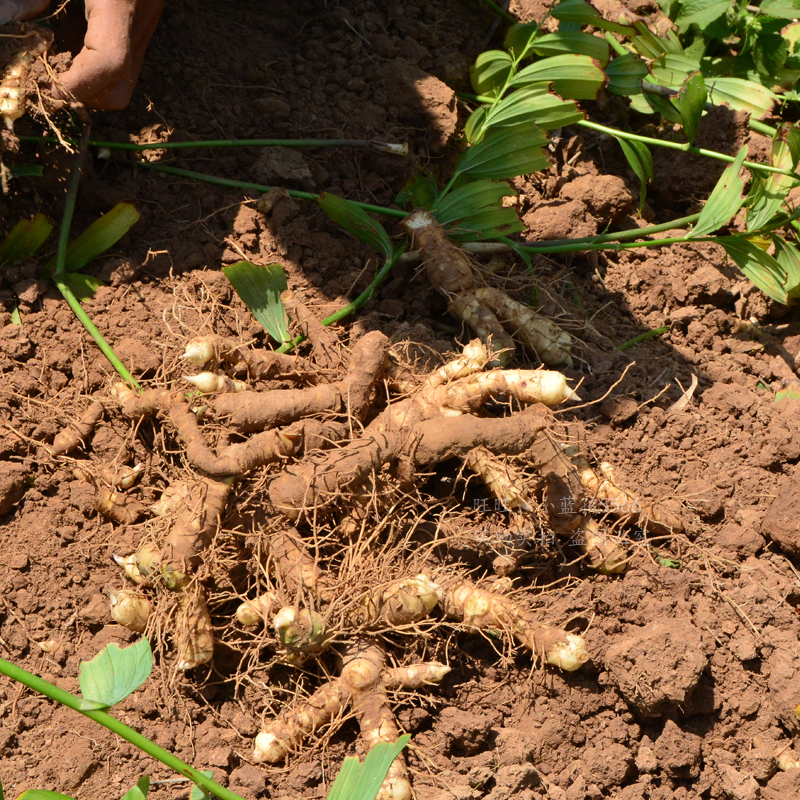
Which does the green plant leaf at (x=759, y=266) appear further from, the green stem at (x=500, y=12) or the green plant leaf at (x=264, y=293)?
the green plant leaf at (x=264, y=293)

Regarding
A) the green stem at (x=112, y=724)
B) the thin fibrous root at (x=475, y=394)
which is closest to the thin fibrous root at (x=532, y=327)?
the thin fibrous root at (x=475, y=394)

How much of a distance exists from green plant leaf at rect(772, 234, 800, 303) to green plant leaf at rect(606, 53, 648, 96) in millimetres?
571

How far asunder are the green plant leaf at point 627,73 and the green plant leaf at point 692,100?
155mm

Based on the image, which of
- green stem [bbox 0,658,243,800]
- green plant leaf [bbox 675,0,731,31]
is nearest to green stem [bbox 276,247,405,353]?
green stem [bbox 0,658,243,800]

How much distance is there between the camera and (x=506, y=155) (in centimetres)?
179

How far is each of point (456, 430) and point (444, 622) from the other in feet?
1.20

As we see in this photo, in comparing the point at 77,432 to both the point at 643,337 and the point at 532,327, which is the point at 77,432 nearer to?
the point at 532,327

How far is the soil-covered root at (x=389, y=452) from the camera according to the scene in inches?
53.1

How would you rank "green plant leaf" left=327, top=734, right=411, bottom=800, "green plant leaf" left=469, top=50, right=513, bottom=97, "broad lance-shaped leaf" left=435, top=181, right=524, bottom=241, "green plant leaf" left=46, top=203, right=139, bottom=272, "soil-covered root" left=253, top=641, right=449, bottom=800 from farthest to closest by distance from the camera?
"green plant leaf" left=469, top=50, right=513, bottom=97 < "broad lance-shaped leaf" left=435, top=181, right=524, bottom=241 < "green plant leaf" left=46, top=203, right=139, bottom=272 < "soil-covered root" left=253, top=641, right=449, bottom=800 < "green plant leaf" left=327, top=734, right=411, bottom=800

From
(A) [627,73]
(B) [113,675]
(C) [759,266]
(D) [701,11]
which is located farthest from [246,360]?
(D) [701,11]

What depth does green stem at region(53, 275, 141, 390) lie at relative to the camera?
1.49 meters

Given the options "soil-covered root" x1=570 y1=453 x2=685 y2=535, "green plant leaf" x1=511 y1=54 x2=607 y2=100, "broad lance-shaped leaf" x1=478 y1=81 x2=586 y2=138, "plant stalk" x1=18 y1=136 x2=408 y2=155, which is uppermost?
"green plant leaf" x1=511 y1=54 x2=607 y2=100

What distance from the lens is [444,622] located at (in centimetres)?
138

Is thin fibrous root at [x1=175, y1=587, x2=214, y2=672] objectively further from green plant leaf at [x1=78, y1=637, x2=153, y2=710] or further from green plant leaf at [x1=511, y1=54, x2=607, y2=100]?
green plant leaf at [x1=511, y1=54, x2=607, y2=100]
